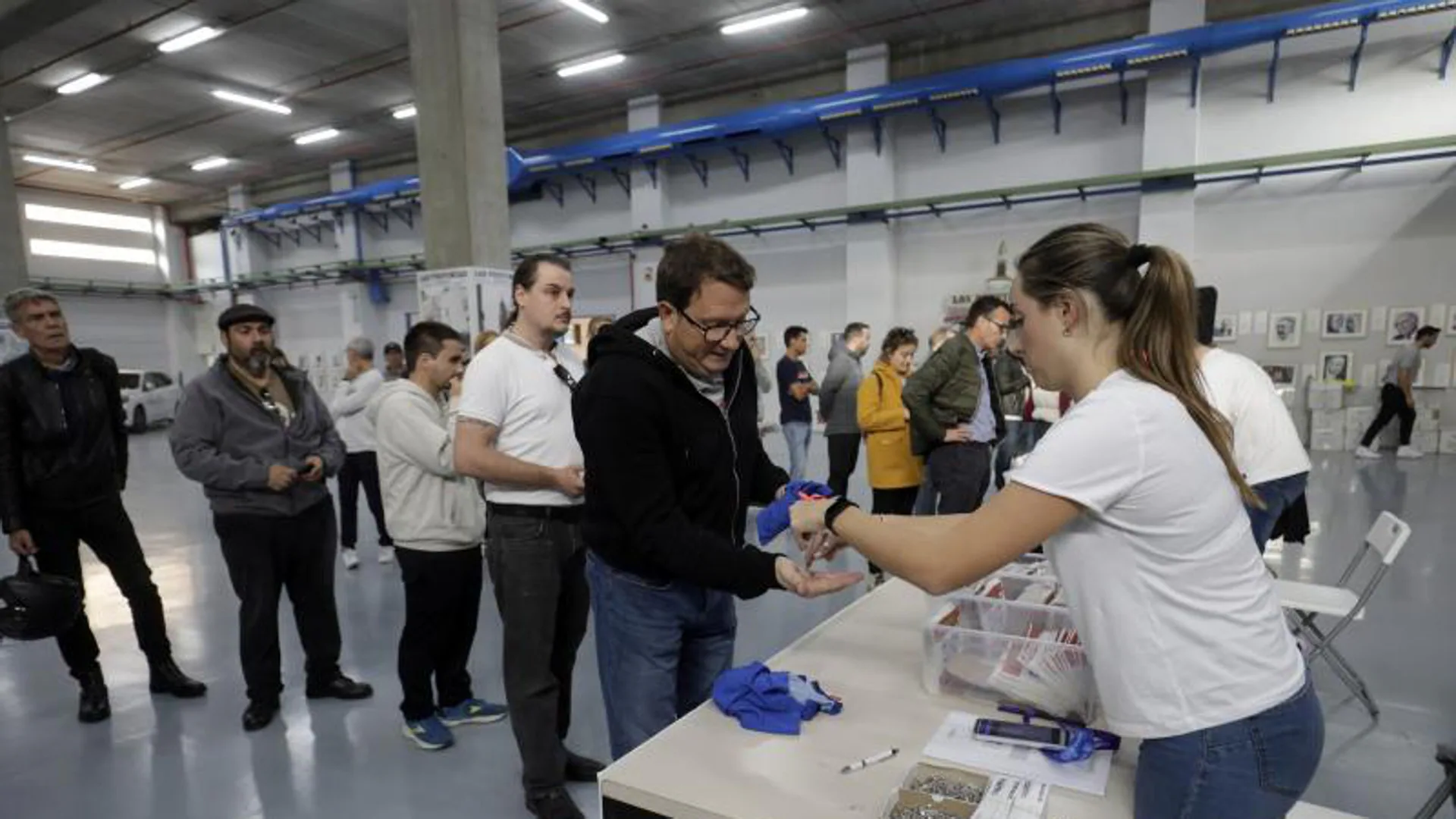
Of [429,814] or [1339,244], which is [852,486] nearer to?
[429,814]

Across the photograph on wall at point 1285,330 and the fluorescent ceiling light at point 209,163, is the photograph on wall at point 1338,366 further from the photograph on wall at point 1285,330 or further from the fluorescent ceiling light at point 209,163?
the fluorescent ceiling light at point 209,163

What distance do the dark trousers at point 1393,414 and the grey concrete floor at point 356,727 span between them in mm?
4013

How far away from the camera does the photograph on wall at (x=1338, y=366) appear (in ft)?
26.2

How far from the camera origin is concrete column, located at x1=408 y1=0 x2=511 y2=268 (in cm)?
524

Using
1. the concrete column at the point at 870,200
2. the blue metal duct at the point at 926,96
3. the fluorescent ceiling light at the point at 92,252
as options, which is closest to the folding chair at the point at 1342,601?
the blue metal duct at the point at 926,96

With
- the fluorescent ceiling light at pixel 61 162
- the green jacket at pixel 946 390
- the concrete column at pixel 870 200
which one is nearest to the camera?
the green jacket at pixel 946 390

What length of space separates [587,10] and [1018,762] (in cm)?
887

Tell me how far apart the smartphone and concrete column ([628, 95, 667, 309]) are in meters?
10.3

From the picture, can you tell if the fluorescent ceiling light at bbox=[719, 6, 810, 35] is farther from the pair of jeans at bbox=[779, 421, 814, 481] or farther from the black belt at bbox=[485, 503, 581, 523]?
the black belt at bbox=[485, 503, 581, 523]

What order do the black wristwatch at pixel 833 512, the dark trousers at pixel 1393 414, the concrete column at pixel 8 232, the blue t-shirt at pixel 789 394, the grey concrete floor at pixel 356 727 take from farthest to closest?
the dark trousers at pixel 1393 414 < the concrete column at pixel 8 232 < the blue t-shirt at pixel 789 394 < the grey concrete floor at pixel 356 727 < the black wristwatch at pixel 833 512

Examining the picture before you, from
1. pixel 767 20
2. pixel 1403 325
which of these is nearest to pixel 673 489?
pixel 767 20

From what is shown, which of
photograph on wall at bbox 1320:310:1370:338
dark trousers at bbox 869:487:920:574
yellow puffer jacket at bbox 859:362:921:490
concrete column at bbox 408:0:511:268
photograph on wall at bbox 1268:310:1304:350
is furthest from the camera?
photograph on wall at bbox 1268:310:1304:350

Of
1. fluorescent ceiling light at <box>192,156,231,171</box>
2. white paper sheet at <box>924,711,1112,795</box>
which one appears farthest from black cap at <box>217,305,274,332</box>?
fluorescent ceiling light at <box>192,156,231,171</box>

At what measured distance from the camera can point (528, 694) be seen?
217cm
